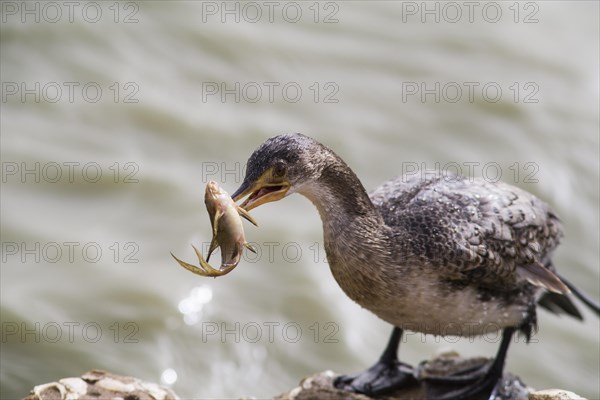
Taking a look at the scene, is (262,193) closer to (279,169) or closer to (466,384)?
(279,169)

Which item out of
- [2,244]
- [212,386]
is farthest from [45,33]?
[212,386]

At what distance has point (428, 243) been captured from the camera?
Result: 197 inches

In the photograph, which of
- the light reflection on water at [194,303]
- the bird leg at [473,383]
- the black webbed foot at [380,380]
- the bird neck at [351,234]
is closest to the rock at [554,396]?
the bird neck at [351,234]

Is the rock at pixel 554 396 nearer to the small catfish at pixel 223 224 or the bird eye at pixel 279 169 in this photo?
the small catfish at pixel 223 224

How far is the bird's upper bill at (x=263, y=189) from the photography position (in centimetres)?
457

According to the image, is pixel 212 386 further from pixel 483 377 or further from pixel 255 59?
pixel 255 59

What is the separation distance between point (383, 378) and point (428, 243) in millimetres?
1041

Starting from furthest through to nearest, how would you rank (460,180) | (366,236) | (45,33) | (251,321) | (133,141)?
(45,33), (133,141), (251,321), (460,180), (366,236)

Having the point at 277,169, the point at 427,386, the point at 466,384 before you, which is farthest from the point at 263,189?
the point at 466,384

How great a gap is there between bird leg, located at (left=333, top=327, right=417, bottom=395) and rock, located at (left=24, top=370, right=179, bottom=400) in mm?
1105

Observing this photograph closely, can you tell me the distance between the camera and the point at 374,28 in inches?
419

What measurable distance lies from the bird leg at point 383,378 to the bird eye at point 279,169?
153 cm

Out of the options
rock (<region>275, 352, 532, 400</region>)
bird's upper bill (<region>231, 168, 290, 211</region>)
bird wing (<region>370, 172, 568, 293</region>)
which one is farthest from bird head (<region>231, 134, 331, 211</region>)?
rock (<region>275, 352, 532, 400</region>)

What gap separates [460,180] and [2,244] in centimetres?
400
